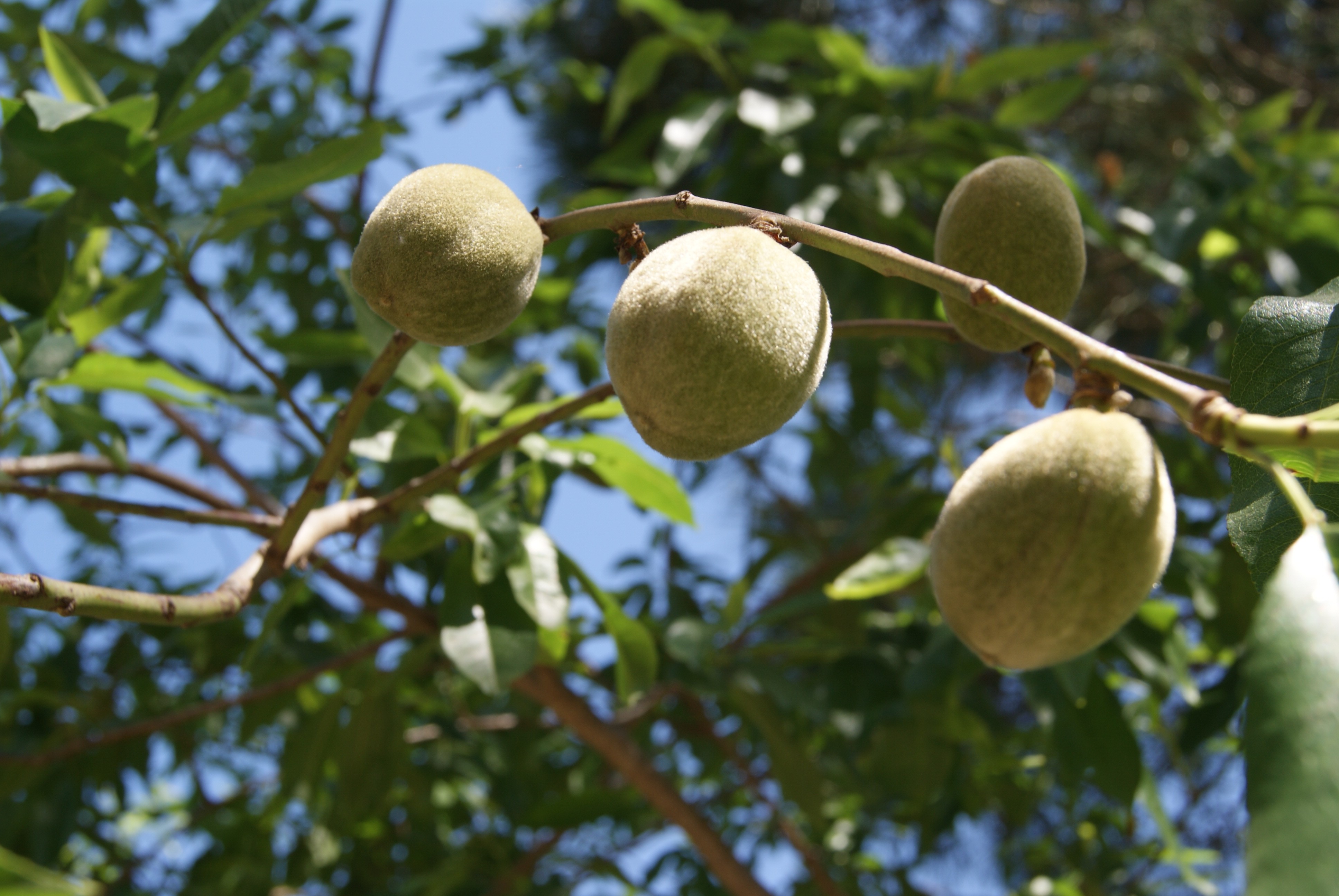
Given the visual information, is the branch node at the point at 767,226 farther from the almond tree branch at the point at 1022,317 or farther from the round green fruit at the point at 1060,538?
the round green fruit at the point at 1060,538

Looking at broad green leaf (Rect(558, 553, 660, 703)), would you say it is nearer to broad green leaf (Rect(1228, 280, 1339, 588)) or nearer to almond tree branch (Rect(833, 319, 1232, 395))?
almond tree branch (Rect(833, 319, 1232, 395))

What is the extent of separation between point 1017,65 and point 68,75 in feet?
5.91

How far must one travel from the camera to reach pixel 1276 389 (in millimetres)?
856

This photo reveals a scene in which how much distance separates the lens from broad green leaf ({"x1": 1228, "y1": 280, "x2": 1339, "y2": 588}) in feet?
2.72

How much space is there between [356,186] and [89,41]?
0.68m

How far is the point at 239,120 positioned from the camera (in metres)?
3.17

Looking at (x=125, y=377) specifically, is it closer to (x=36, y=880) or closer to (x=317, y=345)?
(x=317, y=345)

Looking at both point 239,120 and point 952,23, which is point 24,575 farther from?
point 952,23

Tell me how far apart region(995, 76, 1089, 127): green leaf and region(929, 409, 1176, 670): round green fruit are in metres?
1.66

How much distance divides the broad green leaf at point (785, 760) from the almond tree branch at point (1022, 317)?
137cm

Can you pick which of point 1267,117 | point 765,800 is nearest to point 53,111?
point 765,800

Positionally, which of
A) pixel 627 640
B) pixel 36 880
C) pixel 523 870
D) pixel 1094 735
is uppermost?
pixel 36 880

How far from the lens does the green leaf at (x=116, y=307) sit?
1534 mm

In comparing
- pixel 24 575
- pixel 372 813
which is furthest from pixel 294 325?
pixel 24 575
